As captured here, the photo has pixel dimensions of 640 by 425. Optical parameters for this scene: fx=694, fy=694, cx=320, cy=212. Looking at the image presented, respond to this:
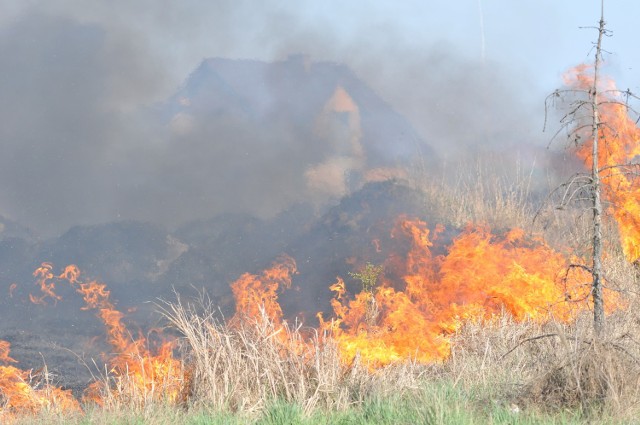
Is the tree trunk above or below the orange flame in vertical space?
above

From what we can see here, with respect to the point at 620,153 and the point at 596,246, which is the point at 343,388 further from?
the point at 620,153

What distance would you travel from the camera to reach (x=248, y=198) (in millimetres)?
19062

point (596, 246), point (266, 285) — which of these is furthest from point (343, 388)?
point (266, 285)

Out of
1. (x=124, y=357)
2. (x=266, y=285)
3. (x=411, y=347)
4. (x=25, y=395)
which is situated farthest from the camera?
(x=266, y=285)

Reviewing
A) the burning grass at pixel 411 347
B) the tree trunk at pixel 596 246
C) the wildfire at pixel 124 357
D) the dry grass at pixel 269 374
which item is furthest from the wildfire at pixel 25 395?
the tree trunk at pixel 596 246

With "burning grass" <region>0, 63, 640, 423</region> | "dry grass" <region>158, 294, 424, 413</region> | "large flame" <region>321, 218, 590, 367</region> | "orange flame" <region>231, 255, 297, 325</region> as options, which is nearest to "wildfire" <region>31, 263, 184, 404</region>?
"burning grass" <region>0, 63, 640, 423</region>

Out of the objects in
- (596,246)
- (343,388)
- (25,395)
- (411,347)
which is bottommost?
(411,347)

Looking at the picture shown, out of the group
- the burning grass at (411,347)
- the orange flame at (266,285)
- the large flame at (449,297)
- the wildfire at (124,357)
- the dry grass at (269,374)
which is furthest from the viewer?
the orange flame at (266,285)

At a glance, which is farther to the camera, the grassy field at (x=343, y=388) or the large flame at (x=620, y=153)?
the large flame at (x=620, y=153)

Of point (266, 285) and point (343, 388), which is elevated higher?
point (343, 388)

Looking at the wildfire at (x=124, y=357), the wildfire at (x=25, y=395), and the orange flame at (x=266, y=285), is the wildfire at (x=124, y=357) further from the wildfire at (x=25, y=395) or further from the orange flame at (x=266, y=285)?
the orange flame at (x=266, y=285)

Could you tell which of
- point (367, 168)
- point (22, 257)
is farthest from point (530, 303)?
point (22, 257)

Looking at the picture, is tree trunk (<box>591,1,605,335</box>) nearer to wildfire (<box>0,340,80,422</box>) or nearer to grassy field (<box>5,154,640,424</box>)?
grassy field (<box>5,154,640,424</box>)

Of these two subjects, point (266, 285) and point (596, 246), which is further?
point (266, 285)
